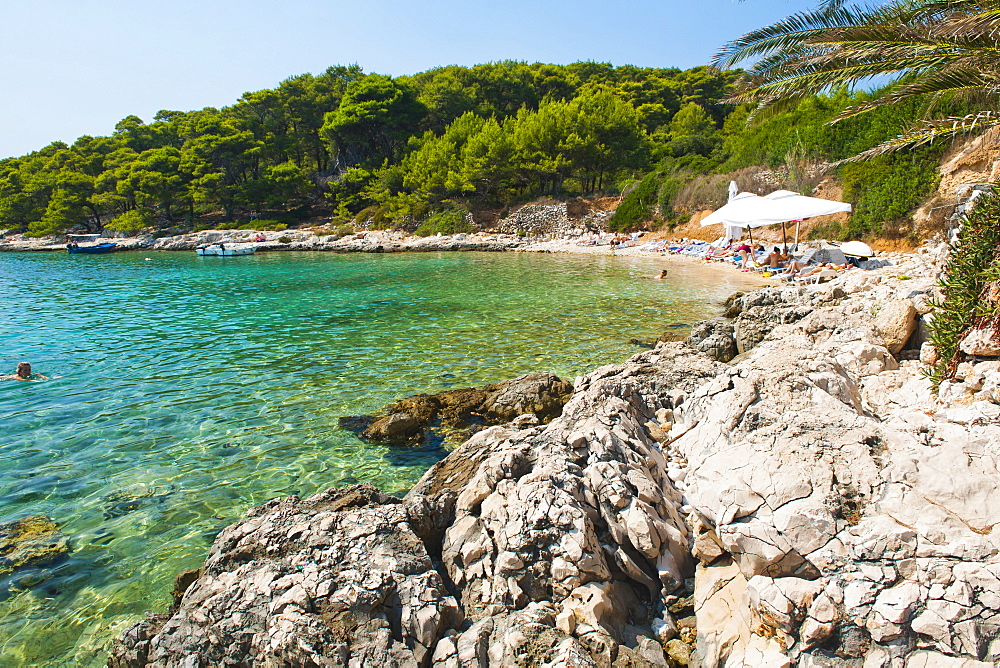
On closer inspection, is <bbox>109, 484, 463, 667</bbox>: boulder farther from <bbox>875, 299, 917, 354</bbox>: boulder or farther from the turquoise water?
<bbox>875, 299, 917, 354</bbox>: boulder

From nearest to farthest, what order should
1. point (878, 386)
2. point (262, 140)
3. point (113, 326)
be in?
point (878, 386) → point (113, 326) → point (262, 140)

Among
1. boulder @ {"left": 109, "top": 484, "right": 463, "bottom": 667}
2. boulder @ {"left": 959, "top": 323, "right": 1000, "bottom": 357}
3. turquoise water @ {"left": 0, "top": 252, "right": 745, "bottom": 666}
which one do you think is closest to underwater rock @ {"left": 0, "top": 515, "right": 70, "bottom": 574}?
turquoise water @ {"left": 0, "top": 252, "right": 745, "bottom": 666}

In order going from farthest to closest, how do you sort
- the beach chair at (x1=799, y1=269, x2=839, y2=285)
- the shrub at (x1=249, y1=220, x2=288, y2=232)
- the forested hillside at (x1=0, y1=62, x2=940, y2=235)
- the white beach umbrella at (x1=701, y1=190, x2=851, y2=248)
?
1. the shrub at (x1=249, y1=220, x2=288, y2=232)
2. the forested hillside at (x1=0, y1=62, x2=940, y2=235)
3. the beach chair at (x1=799, y1=269, x2=839, y2=285)
4. the white beach umbrella at (x1=701, y1=190, x2=851, y2=248)

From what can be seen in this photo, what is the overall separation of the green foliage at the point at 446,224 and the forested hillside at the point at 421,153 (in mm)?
218

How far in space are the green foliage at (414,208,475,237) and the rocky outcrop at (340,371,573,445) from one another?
124 feet

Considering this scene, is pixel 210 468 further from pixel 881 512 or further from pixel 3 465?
pixel 881 512

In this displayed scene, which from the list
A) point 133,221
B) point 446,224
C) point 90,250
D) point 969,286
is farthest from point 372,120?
point 969,286

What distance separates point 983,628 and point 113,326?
18315 mm

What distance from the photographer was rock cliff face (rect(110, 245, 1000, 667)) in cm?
275

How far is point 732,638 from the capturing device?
301cm

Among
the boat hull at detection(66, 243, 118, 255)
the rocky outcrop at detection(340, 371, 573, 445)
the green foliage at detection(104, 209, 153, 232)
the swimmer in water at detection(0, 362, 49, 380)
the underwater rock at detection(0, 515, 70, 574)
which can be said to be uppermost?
the green foliage at detection(104, 209, 153, 232)

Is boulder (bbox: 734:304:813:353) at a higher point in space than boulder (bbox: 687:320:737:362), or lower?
higher

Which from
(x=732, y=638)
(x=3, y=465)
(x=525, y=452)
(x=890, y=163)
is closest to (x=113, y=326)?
(x=3, y=465)

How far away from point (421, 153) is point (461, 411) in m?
47.6
